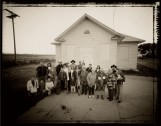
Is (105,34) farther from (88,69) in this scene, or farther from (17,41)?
(17,41)

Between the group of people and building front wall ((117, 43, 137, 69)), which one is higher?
building front wall ((117, 43, 137, 69))

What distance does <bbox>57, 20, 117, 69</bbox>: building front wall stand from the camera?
446cm

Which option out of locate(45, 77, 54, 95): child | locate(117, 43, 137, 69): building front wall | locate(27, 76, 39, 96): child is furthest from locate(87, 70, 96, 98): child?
locate(27, 76, 39, 96): child

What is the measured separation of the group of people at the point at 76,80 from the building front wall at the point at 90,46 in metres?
0.16

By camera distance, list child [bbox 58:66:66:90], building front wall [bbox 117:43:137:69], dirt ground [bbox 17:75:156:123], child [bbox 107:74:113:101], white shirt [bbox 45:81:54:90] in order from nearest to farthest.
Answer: dirt ground [bbox 17:75:156:123] → building front wall [bbox 117:43:137:69] → child [bbox 107:74:113:101] → white shirt [bbox 45:81:54:90] → child [bbox 58:66:66:90]

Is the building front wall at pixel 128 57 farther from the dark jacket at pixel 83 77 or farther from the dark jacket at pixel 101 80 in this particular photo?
the dark jacket at pixel 83 77

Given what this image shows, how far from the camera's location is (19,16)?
166 inches

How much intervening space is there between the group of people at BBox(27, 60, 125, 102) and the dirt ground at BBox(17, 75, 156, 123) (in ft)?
0.76

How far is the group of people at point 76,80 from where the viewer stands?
177 inches

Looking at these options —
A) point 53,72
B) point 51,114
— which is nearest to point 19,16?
point 53,72

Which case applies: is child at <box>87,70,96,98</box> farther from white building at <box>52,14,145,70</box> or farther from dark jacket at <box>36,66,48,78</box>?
dark jacket at <box>36,66,48,78</box>

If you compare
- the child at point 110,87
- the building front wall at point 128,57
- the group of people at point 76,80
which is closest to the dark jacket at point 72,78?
the group of people at point 76,80

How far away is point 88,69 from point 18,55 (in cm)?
178

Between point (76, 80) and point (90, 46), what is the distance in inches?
41.8
